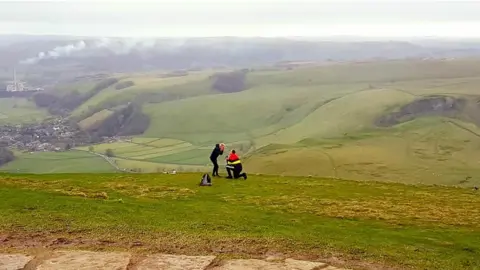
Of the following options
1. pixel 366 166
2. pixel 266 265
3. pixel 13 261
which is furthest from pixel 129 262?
pixel 366 166

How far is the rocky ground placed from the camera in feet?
60.2

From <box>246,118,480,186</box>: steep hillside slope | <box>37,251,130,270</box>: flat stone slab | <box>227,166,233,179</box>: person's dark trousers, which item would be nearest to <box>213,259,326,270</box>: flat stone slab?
<box>37,251,130,270</box>: flat stone slab

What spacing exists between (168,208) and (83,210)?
14.1 ft

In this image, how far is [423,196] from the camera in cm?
3953

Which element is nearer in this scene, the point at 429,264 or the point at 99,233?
the point at 429,264

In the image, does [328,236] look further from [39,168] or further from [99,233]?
[39,168]

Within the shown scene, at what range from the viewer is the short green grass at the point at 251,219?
846 inches

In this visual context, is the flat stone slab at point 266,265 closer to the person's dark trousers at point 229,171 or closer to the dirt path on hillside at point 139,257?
the dirt path on hillside at point 139,257

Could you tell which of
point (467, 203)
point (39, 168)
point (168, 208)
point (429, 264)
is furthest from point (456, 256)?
point (39, 168)

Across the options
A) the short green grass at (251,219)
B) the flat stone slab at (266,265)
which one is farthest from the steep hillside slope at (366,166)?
the flat stone slab at (266,265)

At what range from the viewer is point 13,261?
1877 cm

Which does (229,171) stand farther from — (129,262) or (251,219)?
(129,262)

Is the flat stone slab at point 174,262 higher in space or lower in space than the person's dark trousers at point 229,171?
lower

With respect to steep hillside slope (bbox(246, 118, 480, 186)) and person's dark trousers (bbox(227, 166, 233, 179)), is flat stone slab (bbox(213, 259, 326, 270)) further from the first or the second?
steep hillside slope (bbox(246, 118, 480, 186))
